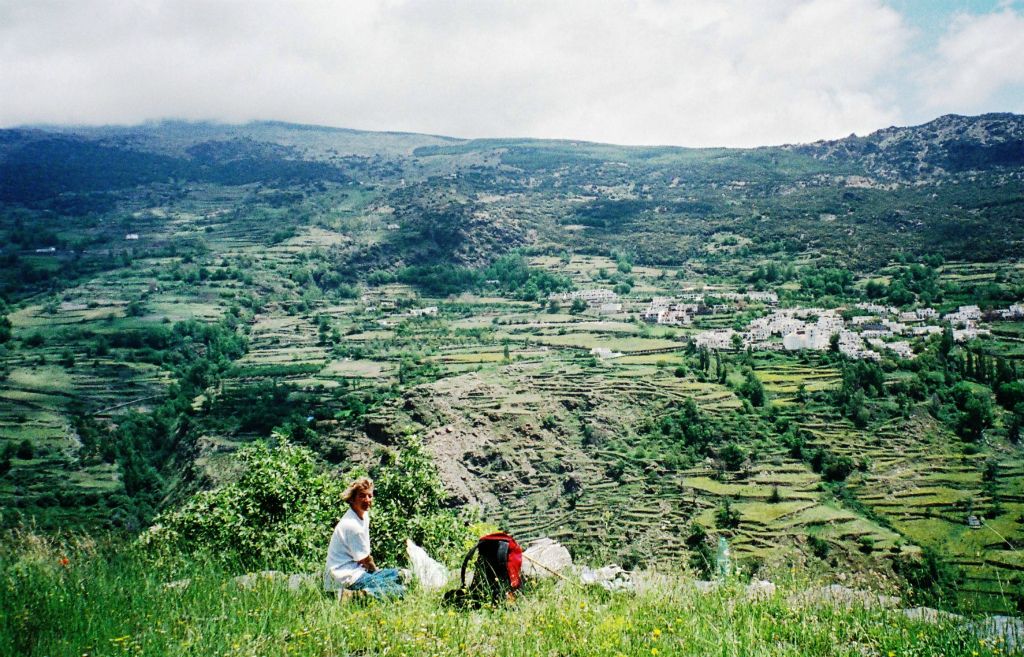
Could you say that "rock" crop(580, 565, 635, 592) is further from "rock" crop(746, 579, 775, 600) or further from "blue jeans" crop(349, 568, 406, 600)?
"blue jeans" crop(349, 568, 406, 600)

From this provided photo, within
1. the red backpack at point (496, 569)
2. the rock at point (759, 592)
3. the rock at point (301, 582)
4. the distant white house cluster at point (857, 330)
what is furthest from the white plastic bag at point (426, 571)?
the distant white house cluster at point (857, 330)

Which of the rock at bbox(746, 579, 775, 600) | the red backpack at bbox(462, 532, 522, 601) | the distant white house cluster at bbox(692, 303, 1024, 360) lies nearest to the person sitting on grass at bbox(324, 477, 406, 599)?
the red backpack at bbox(462, 532, 522, 601)

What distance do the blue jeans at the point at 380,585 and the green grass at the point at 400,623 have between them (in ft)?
0.85

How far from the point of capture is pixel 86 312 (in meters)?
86.4

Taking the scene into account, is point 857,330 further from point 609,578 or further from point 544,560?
point 609,578

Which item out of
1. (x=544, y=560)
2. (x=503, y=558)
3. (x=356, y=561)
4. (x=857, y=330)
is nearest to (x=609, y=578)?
(x=544, y=560)

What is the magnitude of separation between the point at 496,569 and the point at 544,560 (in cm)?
149

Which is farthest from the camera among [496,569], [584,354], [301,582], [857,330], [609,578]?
[584,354]

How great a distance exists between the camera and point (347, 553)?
573 centimetres

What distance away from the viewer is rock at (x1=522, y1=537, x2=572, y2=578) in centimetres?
612

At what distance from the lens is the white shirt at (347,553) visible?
5.50 metres

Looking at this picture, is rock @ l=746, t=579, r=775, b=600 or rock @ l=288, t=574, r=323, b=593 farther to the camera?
rock @ l=288, t=574, r=323, b=593

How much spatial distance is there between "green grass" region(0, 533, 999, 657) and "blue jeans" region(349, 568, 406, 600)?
260 millimetres

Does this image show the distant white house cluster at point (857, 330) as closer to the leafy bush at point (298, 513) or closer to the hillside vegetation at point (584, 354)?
the hillside vegetation at point (584, 354)
